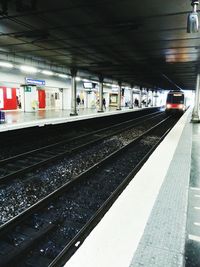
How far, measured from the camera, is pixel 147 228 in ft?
8.21

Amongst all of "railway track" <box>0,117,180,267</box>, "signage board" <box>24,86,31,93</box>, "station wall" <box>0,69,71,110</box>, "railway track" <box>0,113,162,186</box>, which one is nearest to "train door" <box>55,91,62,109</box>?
"station wall" <box>0,69,71,110</box>

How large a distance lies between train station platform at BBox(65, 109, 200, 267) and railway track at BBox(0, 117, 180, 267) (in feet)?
2.76

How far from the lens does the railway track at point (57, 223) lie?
121 inches

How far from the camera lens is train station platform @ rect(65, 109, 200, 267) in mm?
2016

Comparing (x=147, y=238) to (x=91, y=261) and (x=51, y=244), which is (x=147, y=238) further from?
(x=51, y=244)

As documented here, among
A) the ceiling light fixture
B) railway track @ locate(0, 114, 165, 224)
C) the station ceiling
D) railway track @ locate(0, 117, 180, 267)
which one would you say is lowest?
railway track @ locate(0, 117, 180, 267)

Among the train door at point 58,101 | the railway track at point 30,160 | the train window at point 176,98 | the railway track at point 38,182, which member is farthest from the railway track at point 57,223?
the train door at point 58,101

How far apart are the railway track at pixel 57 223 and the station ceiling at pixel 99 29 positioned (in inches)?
194

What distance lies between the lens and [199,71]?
1783cm

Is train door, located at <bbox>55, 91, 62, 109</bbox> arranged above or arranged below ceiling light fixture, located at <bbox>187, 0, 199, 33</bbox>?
below

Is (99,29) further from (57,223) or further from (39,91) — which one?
(39,91)

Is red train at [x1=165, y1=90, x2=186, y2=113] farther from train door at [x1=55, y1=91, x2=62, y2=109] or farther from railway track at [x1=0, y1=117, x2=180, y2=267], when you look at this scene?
railway track at [x1=0, y1=117, x2=180, y2=267]

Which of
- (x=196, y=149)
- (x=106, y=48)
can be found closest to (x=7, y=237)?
(x=196, y=149)

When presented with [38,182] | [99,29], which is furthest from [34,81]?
[38,182]
